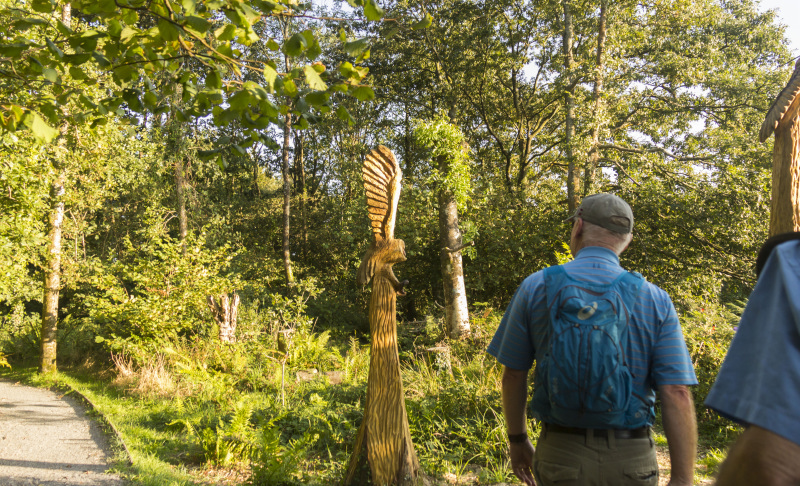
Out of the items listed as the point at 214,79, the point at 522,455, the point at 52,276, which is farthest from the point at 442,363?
the point at 52,276

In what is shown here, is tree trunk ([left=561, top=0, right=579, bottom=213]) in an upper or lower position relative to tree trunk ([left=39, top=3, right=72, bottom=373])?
upper

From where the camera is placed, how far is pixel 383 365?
450cm

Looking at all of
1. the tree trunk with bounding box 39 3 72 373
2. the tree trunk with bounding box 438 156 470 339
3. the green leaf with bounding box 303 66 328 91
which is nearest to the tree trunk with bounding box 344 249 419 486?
the green leaf with bounding box 303 66 328 91

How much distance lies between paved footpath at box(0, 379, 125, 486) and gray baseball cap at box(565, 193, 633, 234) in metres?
5.29

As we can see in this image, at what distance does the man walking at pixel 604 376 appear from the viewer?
1.91 m

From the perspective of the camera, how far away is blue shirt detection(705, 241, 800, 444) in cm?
75

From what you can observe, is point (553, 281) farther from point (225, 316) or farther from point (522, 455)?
point (225, 316)

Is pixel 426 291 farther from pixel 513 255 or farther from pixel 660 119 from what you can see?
pixel 660 119

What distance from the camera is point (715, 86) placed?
42.5 feet

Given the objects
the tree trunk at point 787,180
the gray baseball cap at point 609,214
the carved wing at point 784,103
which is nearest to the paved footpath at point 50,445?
the gray baseball cap at point 609,214

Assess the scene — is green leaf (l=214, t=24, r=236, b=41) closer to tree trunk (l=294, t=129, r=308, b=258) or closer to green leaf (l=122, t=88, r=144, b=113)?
green leaf (l=122, t=88, r=144, b=113)

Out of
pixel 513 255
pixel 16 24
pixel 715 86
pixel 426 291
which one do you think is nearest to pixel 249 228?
→ pixel 426 291

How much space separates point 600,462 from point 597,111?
34.8 feet

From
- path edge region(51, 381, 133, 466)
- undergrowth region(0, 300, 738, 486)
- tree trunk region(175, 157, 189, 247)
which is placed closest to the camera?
undergrowth region(0, 300, 738, 486)
